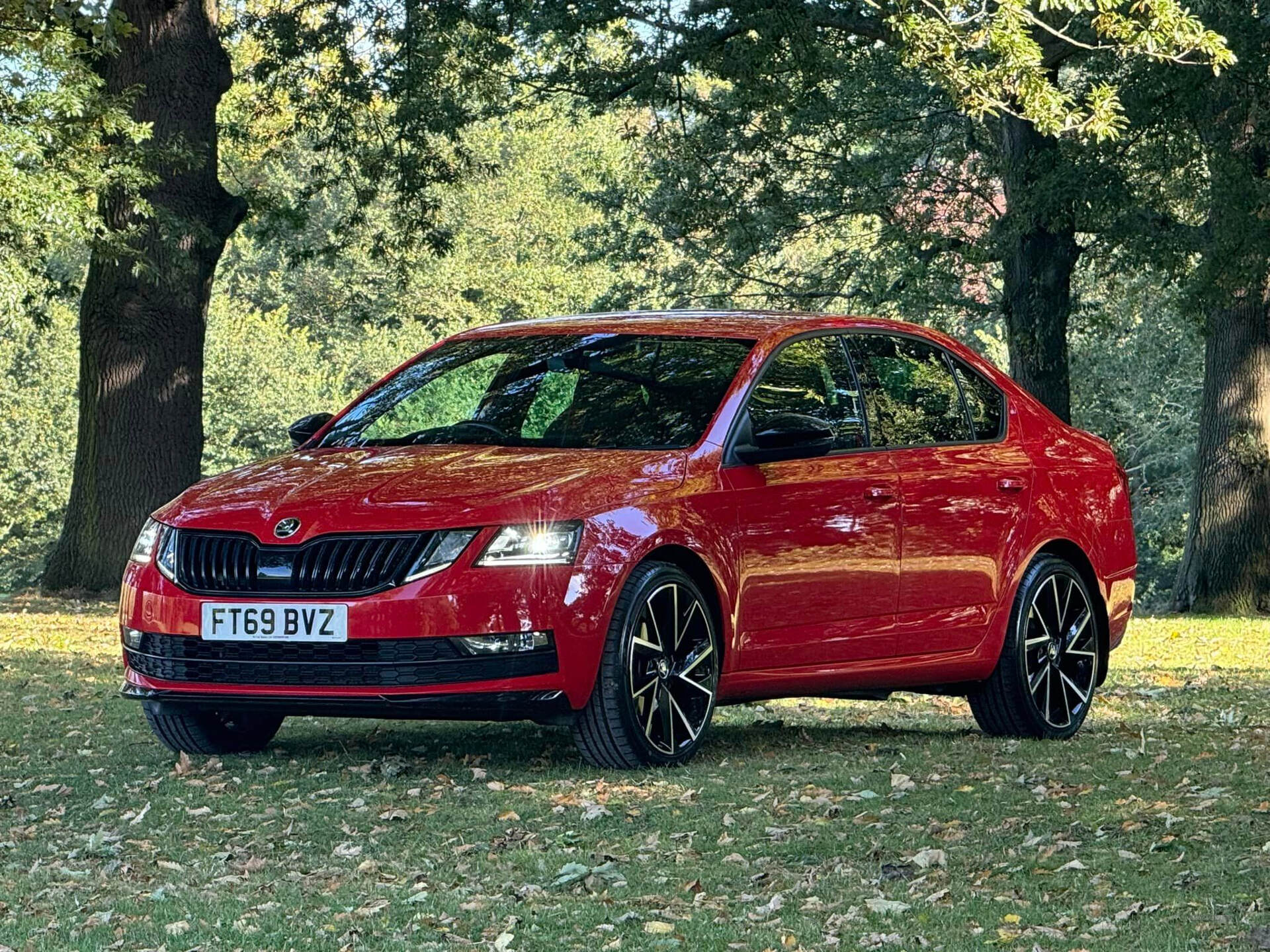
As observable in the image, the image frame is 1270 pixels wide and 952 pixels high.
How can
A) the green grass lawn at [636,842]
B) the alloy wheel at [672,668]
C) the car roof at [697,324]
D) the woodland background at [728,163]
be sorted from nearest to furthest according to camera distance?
the green grass lawn at [636,842] < the alloy wheel at [672,668] < the car roof at [697,324] < the woodland background at [728,163]

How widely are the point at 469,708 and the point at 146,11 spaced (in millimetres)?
14216

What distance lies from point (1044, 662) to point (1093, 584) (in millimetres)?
514

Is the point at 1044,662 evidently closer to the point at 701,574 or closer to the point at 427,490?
the point at 701,574

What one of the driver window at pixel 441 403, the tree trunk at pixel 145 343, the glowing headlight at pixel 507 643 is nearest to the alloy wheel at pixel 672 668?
the glowing headlight at pixel 507 643

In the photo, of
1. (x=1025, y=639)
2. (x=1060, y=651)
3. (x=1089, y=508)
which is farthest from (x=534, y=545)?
(x=1089, y=508)

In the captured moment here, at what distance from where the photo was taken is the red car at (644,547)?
7.03 meters

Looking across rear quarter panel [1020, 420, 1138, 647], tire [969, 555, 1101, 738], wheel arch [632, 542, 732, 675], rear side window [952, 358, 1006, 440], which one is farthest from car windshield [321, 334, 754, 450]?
tire [969, 555, 1101, 738]

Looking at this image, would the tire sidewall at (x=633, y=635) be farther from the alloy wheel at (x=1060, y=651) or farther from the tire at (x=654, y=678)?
the alloy wheel at (x=1060, y=651)

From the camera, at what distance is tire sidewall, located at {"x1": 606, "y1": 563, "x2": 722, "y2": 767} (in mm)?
7156

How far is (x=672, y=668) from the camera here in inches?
293

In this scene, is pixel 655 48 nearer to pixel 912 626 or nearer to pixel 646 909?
pixel 912 626

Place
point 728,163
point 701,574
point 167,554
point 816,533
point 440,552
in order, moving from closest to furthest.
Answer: point 440,552
point 167,554
point 701,574
point 816,533
point 728,163

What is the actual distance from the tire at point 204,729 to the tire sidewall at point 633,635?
4.87 ft

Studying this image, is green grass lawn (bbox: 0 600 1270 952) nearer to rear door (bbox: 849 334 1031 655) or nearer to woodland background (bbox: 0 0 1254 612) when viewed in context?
rear door (bbox: 849 334 1031 655)
